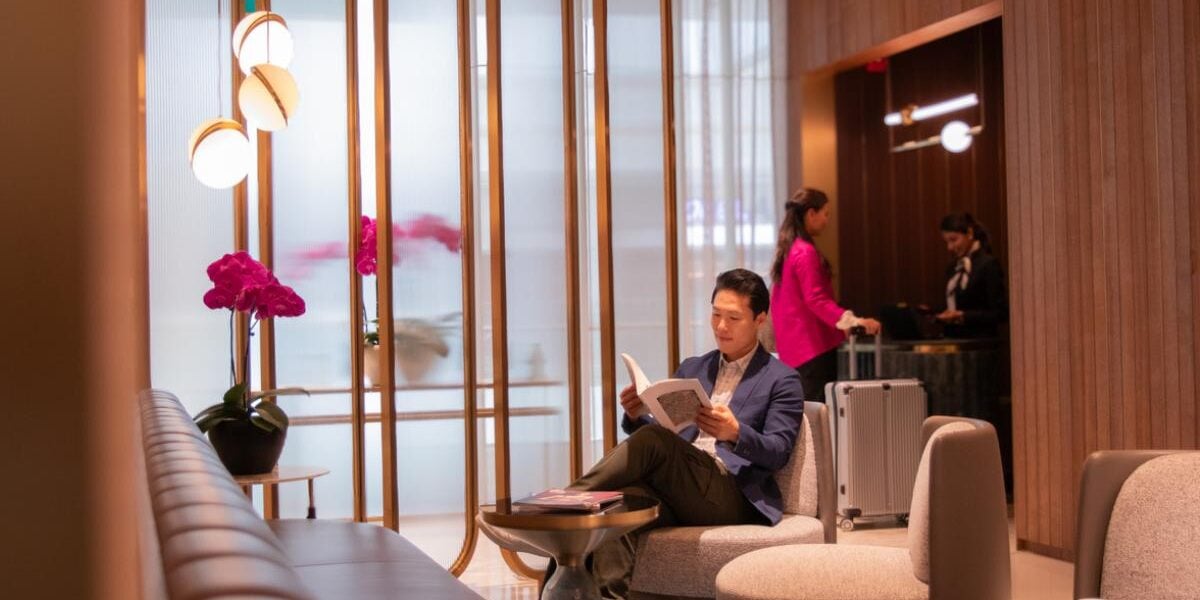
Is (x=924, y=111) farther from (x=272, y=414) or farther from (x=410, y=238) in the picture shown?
(x=272, y=414)

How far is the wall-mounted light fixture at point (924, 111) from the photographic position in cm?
705

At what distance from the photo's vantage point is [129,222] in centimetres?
41

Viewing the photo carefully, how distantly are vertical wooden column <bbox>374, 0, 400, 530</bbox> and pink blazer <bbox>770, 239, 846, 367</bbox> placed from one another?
2.38 metres

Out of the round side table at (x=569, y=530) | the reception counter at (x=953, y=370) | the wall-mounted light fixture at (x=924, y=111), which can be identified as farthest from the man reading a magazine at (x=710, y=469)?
the wall-mounted light fixture at (x=924, y=111)

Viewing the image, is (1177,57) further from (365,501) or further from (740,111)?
(365,501)

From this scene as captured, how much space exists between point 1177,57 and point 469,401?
2.92 metres

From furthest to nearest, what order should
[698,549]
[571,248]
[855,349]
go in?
[855,349] → [571,248] → [698,549]

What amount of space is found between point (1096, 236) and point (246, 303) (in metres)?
3.30

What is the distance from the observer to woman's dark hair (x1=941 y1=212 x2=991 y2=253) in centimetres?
689

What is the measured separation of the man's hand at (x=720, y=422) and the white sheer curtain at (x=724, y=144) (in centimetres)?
267

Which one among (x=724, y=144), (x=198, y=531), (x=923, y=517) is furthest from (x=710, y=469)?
(x=724, y=144)

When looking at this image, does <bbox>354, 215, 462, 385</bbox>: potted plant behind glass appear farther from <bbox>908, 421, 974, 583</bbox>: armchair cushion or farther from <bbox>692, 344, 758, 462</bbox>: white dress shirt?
<bbox>908, 421, 974, 583</bbox>: armchair cushion

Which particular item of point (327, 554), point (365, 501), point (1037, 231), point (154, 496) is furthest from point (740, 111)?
point (154, 496)

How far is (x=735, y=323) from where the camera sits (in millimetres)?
4055
